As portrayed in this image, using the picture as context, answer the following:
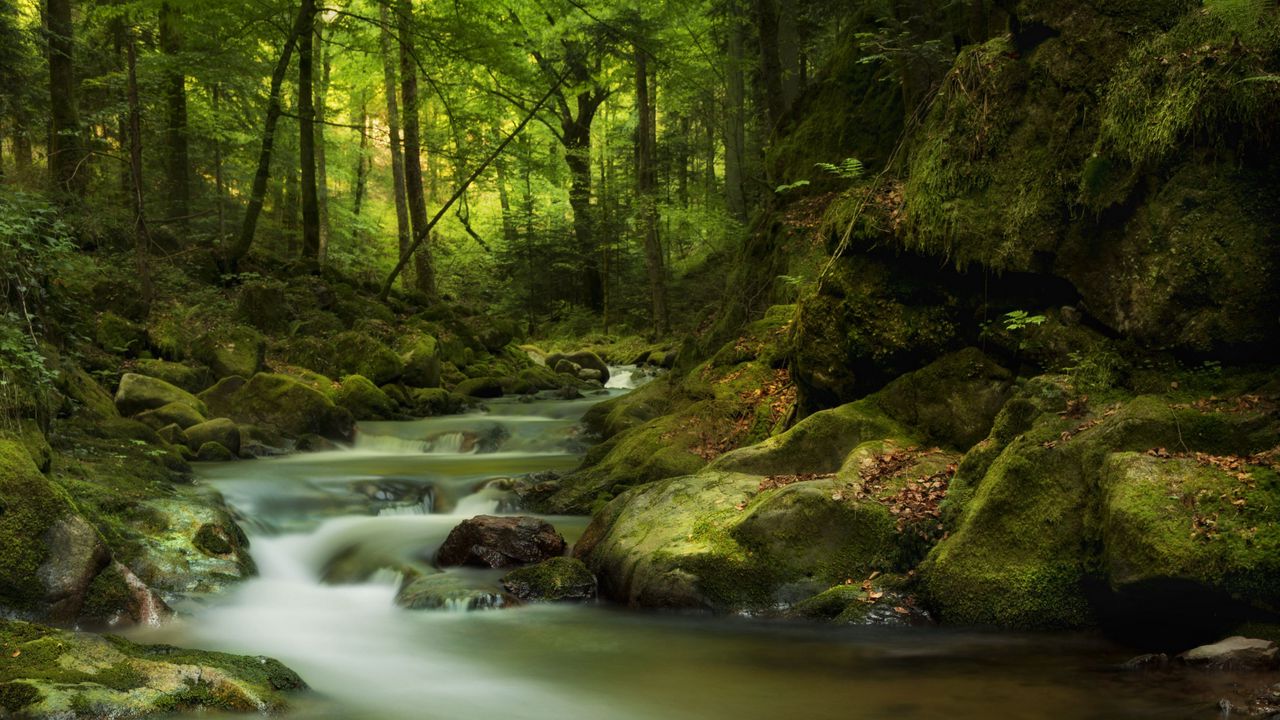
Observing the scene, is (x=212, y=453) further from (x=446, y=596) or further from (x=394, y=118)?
(x=394, y=118)

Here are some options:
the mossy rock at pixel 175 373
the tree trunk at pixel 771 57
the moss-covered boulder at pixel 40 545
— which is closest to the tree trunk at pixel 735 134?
the tree trunk at pixel 771 57

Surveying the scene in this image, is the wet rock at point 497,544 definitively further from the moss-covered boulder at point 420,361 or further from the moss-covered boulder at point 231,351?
the moss-covered boulder at point 420,361

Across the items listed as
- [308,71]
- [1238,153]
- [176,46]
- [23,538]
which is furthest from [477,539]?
[176,46]

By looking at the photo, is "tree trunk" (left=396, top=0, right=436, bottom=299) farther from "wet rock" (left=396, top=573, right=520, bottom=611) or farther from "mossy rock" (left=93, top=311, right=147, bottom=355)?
"wet rock" (left=396, top=573, right=520, bottom=611)

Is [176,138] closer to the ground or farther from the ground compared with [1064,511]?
farther from the ground

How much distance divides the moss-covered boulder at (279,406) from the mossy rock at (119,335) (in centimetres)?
159

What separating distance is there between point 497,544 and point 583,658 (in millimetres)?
2189

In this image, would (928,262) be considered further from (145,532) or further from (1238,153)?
(145,532)

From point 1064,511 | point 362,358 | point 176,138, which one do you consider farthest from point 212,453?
point 176,138

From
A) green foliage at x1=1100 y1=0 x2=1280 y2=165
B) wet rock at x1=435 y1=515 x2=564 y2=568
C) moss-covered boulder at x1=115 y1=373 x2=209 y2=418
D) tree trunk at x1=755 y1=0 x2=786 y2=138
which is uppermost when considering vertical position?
tree trunk at x1=755 y1=0 x2=786 y2=138

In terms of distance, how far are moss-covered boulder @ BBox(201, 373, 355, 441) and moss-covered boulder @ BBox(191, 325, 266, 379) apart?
2.49 feet

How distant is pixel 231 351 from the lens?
13828 millimetres

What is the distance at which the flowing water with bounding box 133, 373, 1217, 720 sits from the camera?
452cm

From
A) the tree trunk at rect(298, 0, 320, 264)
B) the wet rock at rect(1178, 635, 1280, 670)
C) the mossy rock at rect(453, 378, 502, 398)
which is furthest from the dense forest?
the mossy rock at rect(453, 378, 502, 398)
